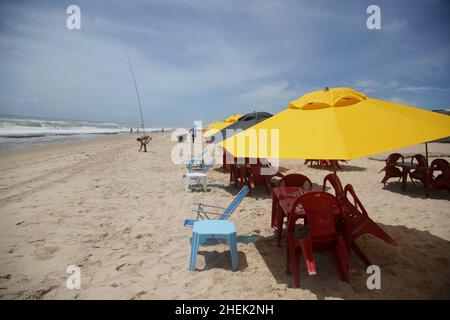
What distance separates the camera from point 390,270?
361 cm

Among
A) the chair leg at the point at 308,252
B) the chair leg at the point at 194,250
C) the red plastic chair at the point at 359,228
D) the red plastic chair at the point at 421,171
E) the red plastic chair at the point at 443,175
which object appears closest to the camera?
the chair leg at the point at 308,252

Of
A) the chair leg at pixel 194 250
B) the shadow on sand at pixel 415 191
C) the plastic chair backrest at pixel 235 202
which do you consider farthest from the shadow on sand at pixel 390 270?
the shadow on sand at pixel 415 191

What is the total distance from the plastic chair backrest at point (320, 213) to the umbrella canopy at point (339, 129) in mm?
925

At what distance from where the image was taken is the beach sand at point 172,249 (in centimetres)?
329

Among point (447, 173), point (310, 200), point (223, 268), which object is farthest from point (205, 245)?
point (447, 173)

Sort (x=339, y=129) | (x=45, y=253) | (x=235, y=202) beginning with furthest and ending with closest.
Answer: (x=235, y=202), (x=45, y=253), (x=339, y=129)

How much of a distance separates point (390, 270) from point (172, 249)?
133 inches

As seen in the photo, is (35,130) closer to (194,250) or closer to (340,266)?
(194,250)

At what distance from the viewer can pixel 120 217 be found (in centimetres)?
591

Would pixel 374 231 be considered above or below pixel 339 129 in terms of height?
below

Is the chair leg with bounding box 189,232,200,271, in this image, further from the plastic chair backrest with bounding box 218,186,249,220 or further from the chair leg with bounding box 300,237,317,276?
the chair leg with bounding box 300,237,317,276

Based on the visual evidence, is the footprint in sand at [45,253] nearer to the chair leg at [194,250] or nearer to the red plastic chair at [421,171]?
the chair leg at [194,250]

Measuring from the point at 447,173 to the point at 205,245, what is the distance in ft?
22.9

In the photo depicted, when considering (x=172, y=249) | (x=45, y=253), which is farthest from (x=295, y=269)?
(x=45, y=253)
